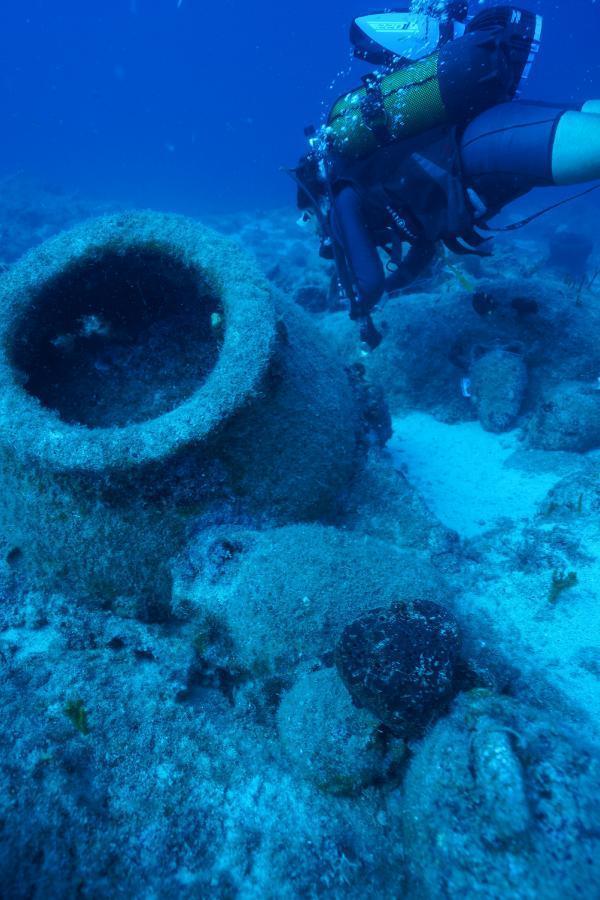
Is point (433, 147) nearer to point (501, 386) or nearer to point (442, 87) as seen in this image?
point (442, 87)

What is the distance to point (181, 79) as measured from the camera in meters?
86.6

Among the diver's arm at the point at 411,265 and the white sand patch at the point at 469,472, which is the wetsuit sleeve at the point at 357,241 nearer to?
the diver's arm at the point at 411,265

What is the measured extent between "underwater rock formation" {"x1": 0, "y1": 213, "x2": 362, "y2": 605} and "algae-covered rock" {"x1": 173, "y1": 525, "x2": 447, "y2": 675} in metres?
0.22

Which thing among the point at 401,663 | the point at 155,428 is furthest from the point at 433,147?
the point at 401,663

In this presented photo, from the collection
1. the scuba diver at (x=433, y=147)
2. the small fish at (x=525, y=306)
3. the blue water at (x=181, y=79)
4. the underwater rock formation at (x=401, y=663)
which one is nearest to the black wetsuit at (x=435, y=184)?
the scuba diver at (x=433, y=147)

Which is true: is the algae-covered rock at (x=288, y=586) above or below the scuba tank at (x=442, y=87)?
below

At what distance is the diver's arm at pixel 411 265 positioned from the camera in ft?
16.2

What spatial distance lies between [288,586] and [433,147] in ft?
13.9

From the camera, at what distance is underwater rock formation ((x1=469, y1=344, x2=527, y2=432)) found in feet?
15.7

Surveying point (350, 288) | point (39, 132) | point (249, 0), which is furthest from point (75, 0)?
point (350, 288)

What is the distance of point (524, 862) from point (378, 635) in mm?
790

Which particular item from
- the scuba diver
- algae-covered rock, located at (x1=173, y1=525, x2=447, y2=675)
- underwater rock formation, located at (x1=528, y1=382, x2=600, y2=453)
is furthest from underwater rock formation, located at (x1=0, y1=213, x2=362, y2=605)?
underwater rock formation, located at (x1=528, y1=382, x2=600, y2=453)

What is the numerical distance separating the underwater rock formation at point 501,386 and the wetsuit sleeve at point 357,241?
Result: 147cm

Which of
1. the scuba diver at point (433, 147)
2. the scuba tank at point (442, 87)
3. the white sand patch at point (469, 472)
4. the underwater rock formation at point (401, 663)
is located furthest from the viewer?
the scuba tank at point (442, 87)
